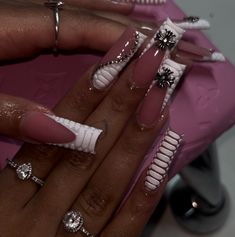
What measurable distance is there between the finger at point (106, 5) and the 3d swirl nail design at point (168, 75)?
142 mm

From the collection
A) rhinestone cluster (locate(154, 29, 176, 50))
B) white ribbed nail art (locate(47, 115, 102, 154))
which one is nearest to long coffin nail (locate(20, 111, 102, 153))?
white ribbed nail art (locate(47, 115, 102, 154))

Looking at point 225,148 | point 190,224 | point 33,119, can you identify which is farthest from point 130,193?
point 225,148

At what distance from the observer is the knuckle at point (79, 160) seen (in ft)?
1.63

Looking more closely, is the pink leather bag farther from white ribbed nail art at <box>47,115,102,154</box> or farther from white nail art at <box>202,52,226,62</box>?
white ribbed nail art at <box>47,115,102,154</box>

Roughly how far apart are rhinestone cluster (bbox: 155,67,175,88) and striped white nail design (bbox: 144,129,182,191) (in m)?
0.05

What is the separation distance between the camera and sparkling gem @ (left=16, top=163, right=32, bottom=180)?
51 cm

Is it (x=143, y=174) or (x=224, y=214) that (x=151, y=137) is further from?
(x=224, y=214)

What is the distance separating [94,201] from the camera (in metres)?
0.50

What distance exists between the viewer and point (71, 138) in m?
0.45

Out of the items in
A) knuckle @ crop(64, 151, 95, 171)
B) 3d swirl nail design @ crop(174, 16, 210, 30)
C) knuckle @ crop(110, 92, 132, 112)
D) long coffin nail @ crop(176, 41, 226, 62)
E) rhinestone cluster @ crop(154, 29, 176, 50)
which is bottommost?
knuckle @ crop(64, 151, 95, 171)

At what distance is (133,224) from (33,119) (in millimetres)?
160

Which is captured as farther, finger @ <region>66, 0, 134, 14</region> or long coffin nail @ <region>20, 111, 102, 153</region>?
finger @ <region>66, 0, 134, 14</region>

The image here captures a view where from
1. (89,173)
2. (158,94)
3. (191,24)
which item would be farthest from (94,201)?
(191,24)

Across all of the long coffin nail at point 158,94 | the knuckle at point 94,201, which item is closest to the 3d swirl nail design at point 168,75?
the long coffin nail at point 158,94
